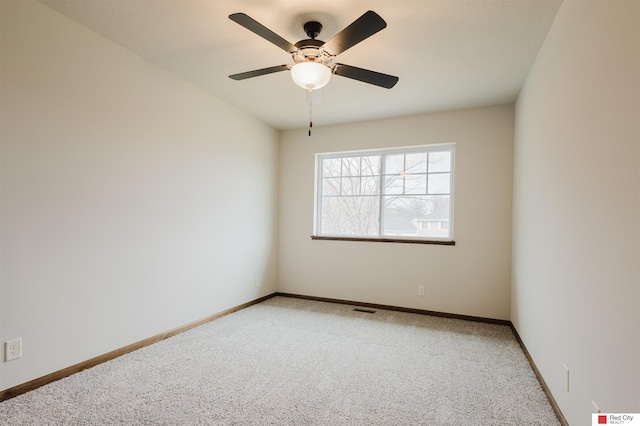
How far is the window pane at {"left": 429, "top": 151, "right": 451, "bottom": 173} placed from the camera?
400cm

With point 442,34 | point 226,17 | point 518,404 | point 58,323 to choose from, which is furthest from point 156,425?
point 442,34

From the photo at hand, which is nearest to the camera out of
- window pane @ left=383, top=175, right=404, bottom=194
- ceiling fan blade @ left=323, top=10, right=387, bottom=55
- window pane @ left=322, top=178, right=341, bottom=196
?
ceiling fan blade @ left=323, top=10, right=387, bottom=55

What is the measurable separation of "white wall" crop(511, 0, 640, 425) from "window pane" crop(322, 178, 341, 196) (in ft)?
8.21

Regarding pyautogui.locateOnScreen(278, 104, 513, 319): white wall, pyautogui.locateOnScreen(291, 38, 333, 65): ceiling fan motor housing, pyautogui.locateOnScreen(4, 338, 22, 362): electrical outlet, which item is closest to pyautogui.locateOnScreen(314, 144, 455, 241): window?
pyautogui.locateOnScreen(278, 104, 513, 319): white wall

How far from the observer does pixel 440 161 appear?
4.04m

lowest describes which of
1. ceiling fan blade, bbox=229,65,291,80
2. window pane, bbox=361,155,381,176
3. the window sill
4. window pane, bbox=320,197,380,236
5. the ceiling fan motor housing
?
the window sill

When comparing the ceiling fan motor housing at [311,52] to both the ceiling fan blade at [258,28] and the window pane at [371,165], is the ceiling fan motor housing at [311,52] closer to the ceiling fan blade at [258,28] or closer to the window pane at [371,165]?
the ceiling fan blade at [258,28]

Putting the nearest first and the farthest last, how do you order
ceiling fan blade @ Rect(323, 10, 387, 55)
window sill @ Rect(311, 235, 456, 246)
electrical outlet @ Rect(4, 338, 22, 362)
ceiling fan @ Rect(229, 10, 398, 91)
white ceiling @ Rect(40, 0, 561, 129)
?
ceiling fan blade @ Rect(323, 10, 387, 55)
ceiling fan @ Rect(229, 10, 398, 91)
electrical outlet @ Rect(4, 338, 22, 362)
white ceiling @ Rect(40, 0, 561, 129)
window sill @ Rect(311, 235, 456, 246)

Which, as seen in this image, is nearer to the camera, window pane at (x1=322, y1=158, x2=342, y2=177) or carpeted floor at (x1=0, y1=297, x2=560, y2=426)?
carpeted floor at (x1=0, y1=297, x2=560, y2=426)

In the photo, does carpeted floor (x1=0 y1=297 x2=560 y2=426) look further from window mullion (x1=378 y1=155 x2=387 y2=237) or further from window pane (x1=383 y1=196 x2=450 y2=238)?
window mullion (x1=378 y1=155 x2=387 y2=237)

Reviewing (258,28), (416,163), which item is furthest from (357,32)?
(416,163)

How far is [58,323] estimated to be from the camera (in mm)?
2193

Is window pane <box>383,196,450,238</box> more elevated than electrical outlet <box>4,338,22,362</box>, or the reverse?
window pane <box>383,196,450,238</box>

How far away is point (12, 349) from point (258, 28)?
2.35 meters
